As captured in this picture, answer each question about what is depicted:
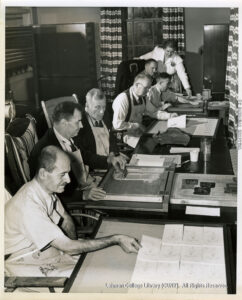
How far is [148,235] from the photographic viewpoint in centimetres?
179

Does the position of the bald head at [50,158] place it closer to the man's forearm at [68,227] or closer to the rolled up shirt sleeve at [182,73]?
the man's forearm at [68,227]

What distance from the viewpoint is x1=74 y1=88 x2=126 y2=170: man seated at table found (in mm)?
2760

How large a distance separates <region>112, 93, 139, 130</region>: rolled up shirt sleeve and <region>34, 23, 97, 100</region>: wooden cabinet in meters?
0.33

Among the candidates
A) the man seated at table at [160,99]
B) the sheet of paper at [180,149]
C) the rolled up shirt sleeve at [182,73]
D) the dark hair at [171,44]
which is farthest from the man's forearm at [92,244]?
the dark hair at [171,44]

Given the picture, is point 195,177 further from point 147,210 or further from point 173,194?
point 147,210

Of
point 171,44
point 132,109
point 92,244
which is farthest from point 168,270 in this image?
point 171,44

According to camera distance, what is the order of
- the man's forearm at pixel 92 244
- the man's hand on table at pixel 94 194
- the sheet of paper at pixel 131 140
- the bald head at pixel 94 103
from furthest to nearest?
1. the sheet of paper at pixel 131 140
2. the bald head at pixel 94 103
3. the man's hand on table at pixel 94 194
4. the man's forearm at pixel 92 244

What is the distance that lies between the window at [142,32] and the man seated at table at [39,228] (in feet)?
5.75

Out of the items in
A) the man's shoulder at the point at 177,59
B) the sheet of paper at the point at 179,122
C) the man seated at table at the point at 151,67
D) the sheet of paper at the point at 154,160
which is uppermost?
the man's shoulder at the point at 177,59

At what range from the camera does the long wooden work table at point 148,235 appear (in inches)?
63.2

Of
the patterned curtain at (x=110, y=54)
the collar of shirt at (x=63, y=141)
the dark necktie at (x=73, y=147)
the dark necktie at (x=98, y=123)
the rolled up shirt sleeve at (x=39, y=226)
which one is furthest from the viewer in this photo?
the patterned curtain at (x=110, y=54)

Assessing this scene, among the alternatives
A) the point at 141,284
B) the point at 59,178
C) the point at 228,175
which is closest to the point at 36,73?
the point at 59,178

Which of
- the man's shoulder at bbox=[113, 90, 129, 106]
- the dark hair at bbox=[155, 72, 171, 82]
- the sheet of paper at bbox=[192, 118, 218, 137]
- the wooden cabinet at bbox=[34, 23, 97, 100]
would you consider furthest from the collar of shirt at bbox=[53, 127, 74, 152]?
the dark hair at bbox=[155, 72, 171, 82]

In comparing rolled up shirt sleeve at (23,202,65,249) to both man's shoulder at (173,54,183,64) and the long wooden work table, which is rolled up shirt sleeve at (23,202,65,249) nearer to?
the long wooden work table
